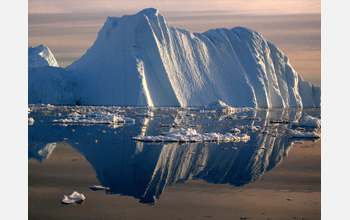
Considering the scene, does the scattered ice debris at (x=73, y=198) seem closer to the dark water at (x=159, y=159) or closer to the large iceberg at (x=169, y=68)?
the dark water at (x=159, y=159)

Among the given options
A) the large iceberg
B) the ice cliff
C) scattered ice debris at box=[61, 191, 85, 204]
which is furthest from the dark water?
the ice cliff

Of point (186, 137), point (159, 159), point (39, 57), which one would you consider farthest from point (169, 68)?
point (159, 159)

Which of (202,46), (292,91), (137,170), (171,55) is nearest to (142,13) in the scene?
(171,55)

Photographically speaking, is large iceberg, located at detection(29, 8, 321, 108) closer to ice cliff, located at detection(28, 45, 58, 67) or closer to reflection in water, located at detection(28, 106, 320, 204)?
ice cliff, located at detection(28, 45, 58, 67)

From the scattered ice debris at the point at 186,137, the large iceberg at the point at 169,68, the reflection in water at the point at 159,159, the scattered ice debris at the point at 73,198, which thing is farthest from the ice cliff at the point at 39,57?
the scattered ice debris at the point at 73,198

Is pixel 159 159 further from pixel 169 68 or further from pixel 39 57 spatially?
pixel 39 57
